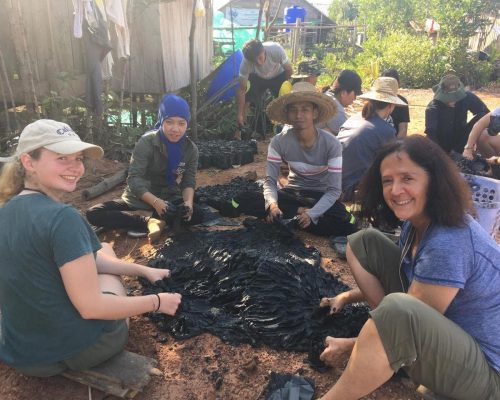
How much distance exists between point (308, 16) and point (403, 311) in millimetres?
35221

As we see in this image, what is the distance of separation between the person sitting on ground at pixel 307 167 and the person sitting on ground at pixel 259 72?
315 centimetres

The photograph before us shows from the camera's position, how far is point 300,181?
391cm

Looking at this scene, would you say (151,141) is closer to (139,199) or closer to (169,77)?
(139,199)

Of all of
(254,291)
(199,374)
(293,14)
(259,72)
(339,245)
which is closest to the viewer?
(199,374)

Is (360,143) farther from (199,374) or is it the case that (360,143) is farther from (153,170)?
(199,374)

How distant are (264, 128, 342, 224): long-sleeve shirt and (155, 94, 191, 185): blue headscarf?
32.1 inches

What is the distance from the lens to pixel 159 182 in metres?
3.95

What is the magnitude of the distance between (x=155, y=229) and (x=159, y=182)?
613mm

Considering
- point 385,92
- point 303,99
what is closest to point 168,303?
point 303,99

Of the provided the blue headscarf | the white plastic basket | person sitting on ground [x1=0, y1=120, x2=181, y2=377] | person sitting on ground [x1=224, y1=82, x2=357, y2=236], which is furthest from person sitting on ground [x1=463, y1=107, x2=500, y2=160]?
person sitting on ground [x1=0, y1=120, x2=181, y2=377]

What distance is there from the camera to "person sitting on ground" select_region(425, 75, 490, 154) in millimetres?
4957

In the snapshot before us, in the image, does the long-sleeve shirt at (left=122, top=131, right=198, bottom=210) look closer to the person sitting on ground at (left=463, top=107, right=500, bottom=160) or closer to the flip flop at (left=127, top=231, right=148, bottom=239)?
the flip flop at (left=127, top=231, right=148, bottom=239)

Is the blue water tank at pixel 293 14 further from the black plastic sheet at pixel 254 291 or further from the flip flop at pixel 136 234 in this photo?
the black plastic sheet at pixel 254 291

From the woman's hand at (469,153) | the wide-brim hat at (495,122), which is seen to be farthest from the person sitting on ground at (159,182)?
the wide-brim hat at (495,122)
